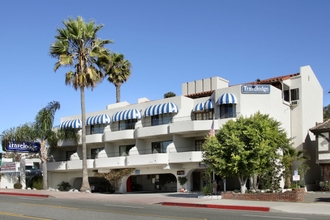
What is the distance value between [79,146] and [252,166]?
2635 cm

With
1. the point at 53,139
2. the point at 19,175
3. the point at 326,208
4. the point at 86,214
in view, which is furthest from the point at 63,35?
the point at 326,208

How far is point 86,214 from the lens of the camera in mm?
17359

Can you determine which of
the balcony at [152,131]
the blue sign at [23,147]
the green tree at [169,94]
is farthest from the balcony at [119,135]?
the green tree at [169,94]

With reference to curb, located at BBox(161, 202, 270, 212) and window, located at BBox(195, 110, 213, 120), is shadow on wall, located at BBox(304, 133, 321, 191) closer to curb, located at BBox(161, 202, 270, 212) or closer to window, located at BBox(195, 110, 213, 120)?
window, located at BBox(195, 110, 213, 120)

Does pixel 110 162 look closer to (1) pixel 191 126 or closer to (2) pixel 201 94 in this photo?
(1) pixel 191 126

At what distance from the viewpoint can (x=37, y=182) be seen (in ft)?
150

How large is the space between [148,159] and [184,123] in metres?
4.86

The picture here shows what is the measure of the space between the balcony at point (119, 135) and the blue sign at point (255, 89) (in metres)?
12.2

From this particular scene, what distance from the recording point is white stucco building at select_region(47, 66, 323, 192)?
35.6m

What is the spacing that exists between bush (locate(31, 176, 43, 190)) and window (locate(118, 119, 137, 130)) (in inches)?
424

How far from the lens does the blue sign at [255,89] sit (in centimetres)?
3519

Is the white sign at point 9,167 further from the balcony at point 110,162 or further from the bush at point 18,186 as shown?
the balcony at point 110,162

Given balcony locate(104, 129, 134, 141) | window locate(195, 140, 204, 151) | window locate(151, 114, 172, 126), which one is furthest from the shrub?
balcony locate(104, 129, 134, 141)

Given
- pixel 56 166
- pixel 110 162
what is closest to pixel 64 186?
pixel 56 166
